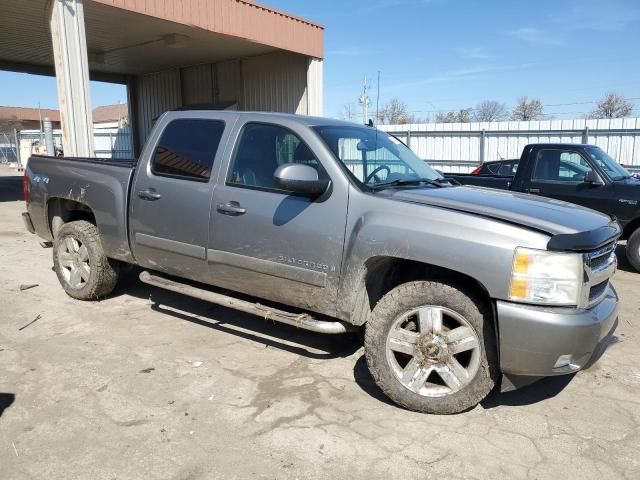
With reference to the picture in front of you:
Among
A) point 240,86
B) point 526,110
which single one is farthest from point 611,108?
A: point 240,86

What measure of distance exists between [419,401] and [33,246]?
757 centimetres

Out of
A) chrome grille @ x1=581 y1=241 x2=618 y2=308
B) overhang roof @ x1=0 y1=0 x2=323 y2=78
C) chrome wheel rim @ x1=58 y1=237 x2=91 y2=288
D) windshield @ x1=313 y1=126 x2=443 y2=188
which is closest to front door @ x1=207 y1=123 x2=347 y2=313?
windshield @ x1=313 y1=126 x2=443 y2=188

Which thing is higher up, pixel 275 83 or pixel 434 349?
pixel 275 83

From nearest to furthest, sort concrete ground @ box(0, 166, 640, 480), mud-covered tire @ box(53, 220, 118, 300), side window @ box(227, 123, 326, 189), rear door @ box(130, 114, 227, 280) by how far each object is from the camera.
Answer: concrete ground @ box(0, 166, 640, 480)
side window @ box(227, 123, 326, 189)
rear door @ box(130, 114, 227, 280)
mud-covered tire @ box(53, 220, 118, 300)

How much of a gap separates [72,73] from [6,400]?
24.2 feet

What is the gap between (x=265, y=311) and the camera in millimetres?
3920

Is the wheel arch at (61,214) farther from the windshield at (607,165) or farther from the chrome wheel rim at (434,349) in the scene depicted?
the windshield at (607,165)

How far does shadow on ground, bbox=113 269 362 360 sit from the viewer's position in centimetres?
439

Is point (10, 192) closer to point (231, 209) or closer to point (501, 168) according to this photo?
point (501, 168)

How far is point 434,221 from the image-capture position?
3.18 meters

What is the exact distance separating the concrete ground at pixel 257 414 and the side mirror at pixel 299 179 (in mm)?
1393

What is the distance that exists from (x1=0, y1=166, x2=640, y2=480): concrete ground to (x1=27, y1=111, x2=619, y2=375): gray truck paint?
0.51 meters

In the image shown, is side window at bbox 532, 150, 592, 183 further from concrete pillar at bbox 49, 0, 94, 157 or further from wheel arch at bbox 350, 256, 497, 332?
concrete pillar at bbox 49, 0, 94, 157

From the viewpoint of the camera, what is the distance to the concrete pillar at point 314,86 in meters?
14.9
